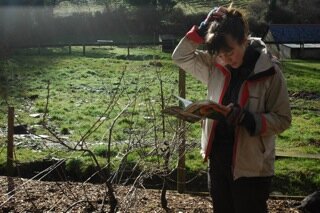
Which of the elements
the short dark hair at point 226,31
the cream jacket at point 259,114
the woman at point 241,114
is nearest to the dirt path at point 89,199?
the woman at point 241,114

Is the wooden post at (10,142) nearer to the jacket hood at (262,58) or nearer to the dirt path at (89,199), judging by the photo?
the dirt path at (89,199)

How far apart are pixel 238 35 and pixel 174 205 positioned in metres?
3.10

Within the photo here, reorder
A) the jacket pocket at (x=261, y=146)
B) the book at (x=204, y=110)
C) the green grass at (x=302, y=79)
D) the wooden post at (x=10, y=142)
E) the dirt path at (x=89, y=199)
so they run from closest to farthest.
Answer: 1. the book at (x=204, y=110)
2. the jacket pocket at (x=261, y=146)
3. the dirt path at (x=89, y=199)
4. the wooden post at (x=10, y=142)
5. the green grass at (x=302, y=79)

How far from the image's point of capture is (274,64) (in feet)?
9.30

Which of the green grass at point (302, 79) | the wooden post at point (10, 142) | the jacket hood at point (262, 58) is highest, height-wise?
the jacket hood at point (262, 58)

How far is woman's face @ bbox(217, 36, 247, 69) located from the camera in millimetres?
2770

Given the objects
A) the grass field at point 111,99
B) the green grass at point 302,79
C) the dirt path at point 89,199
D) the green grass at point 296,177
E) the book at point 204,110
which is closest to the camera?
the book at point 204,110

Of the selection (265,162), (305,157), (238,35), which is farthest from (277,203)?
(238,35)

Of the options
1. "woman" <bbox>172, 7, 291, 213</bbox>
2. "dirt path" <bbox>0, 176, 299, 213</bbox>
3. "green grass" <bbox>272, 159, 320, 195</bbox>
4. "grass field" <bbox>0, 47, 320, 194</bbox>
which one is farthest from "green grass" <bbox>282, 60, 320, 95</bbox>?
"woman" <bbox>172, 7, 291, 213</bbox>

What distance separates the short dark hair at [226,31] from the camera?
275cm

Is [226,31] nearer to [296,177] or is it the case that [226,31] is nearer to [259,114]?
[259,114]

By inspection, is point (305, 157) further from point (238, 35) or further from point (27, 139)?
point (238, 35)

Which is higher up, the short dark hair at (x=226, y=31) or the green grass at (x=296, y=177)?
the short dark hair at (x=226, y=31)

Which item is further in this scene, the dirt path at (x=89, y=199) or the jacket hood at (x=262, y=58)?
the dirt path at (x=89, y=199)
